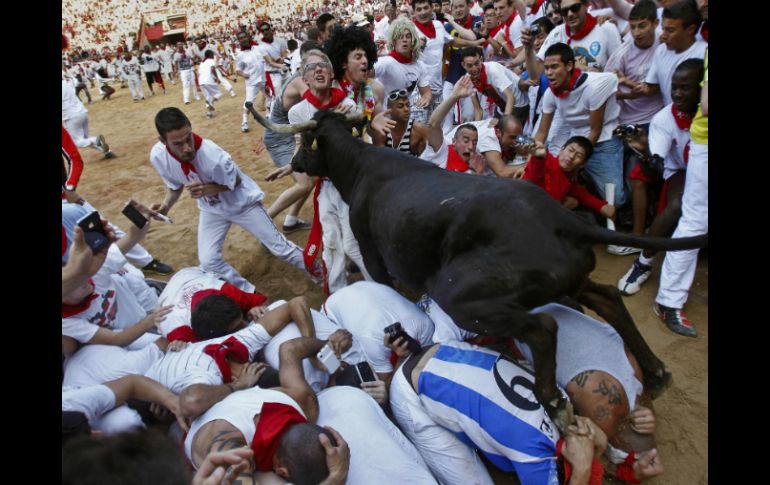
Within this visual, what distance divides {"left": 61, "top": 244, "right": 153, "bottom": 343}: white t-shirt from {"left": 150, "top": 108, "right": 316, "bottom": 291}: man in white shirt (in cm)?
63

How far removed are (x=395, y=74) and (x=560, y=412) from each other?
4471 mm

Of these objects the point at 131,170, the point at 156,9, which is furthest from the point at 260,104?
the point at 156,9

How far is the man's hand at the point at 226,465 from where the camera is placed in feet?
5.51

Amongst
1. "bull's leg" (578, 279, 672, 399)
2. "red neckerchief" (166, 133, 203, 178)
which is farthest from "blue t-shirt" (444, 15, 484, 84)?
"bull's leg" (578, 279, 672, 399)

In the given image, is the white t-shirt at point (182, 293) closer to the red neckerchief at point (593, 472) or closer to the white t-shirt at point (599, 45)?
the red neckerchief at point (593, 472)

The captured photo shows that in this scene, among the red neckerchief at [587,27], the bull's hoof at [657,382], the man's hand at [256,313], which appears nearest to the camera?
the bull's hoof at [657,382]

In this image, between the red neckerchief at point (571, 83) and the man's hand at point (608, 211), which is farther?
the red neckerchief at point (571, 83)

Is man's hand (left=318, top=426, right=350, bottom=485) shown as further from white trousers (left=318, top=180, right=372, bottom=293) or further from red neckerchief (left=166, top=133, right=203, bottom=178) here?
red neckerchief (left=166, top=133, right=203, bottom=178)

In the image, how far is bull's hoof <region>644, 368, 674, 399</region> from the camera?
2.58 m

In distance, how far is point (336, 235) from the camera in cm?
384

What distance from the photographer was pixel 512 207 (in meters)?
2.37

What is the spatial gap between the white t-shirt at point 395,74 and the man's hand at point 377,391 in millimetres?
3888

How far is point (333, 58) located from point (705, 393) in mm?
4198

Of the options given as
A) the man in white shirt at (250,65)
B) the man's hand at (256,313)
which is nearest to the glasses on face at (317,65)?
the man's hand at (256,313)
